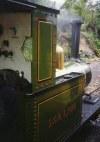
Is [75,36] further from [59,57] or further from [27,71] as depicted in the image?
[27,71]

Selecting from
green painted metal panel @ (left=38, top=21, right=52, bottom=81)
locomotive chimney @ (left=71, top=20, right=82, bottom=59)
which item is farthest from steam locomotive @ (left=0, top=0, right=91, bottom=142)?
locomotive chimney @ (left=71, top=20, right=82, bottom=59)

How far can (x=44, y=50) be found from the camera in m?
3.75

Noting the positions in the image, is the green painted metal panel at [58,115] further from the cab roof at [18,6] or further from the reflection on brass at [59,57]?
the cab roof at [18,6]

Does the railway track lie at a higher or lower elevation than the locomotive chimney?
lower

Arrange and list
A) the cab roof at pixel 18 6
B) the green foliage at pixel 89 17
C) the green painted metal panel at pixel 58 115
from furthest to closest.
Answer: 1. the green foliage at pixel 89 17
2. the green painted metal panel at pixel 58 115
3. the cab roof at pixel 18 6

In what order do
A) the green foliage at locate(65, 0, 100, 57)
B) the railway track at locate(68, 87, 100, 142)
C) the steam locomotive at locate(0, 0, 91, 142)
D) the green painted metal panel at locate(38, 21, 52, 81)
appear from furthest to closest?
the green foliage at locate(65, 0, 100, 57) < the railway track at locate(68, 87, 100, 142) < the green painted metal panel at locate(38, 21, 52, 81) < the steam locomotive at locate(0, 0, 91, 142)

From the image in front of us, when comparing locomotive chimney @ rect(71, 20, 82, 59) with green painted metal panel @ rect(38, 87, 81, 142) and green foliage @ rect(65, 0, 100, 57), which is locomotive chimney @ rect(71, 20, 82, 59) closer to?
green painted metal panel @ rect(38, 87, 81, 142)

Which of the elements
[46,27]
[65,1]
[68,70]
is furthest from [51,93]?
[65,1]

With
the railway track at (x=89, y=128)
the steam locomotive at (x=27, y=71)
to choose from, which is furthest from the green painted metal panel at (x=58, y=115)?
the railway track at (x=89, y=128)

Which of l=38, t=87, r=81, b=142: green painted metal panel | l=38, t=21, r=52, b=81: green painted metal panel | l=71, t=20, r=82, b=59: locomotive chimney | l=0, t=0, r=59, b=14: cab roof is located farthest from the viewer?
l=71, t=20, r=82, b=59: locomotive chimney

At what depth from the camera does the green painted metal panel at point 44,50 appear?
364 centimetres

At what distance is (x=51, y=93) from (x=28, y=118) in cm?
53

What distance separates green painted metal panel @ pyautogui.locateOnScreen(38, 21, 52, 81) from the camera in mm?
3645

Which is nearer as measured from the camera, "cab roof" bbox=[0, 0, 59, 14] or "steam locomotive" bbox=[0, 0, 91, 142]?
"cab roof" bbox=[0, 0, 59, 14]
